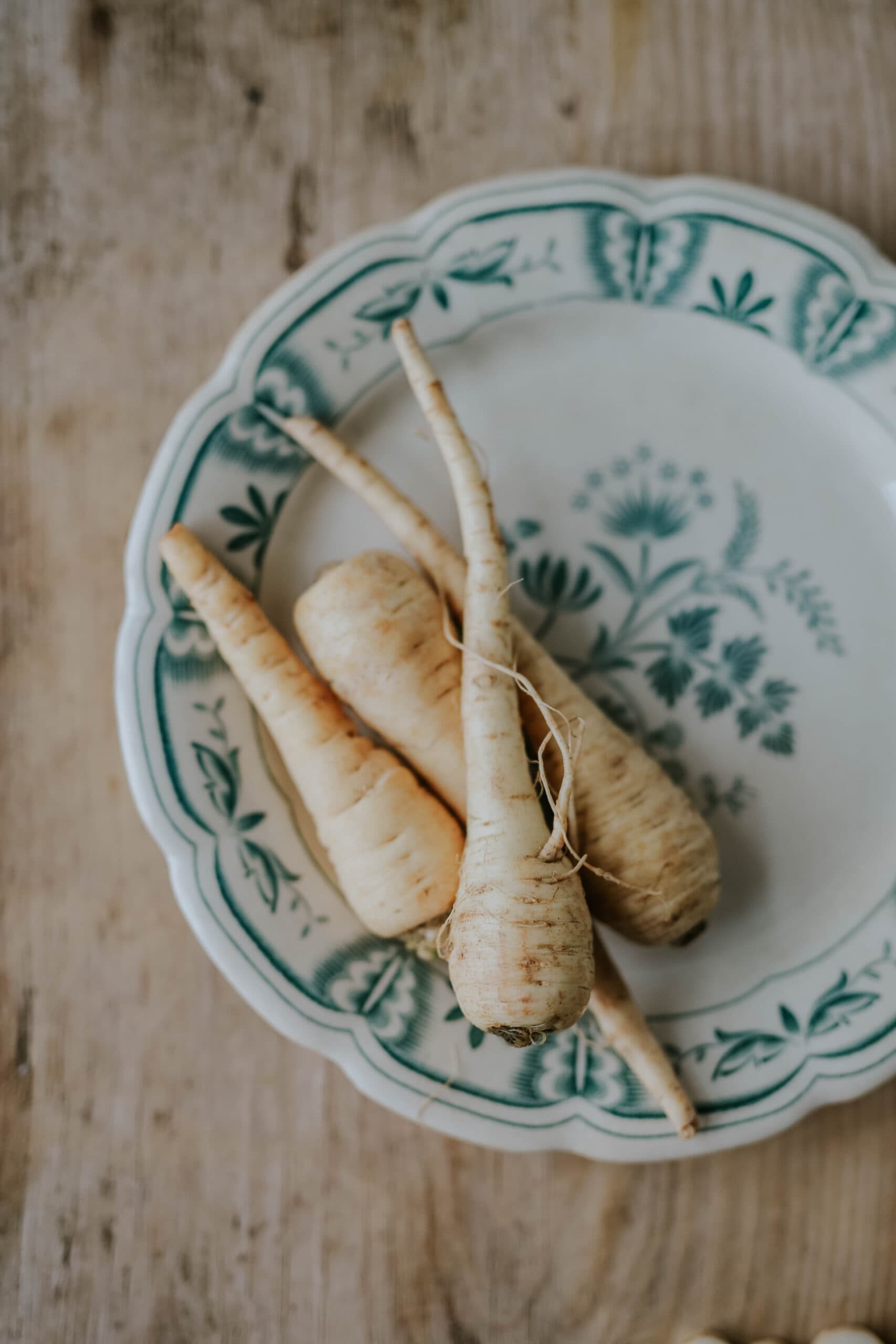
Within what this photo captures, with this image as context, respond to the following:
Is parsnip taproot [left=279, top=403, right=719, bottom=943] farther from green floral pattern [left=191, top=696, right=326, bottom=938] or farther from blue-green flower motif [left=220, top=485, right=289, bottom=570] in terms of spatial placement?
green floral pattern [left=191, top=696, right=326, bottom=938]

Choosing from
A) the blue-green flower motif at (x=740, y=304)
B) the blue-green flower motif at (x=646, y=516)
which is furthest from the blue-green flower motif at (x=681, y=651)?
the blue-green flower motif at (x=740, y=304)

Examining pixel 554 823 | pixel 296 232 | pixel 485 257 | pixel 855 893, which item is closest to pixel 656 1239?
pixel 855 893

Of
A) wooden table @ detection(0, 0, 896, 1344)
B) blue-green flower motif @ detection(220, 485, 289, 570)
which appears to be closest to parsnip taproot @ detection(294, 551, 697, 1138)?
blue-green flower motif @ detection(220, 485, 289, 570)

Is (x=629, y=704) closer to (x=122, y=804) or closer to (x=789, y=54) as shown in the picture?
(x=122, y=804)

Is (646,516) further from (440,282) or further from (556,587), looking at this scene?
(440,282)

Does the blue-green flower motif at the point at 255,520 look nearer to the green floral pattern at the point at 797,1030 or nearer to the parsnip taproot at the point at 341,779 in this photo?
the parsnip taproot at the point at 341,779

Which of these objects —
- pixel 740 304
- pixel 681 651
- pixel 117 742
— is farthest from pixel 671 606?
pixel 117 742
